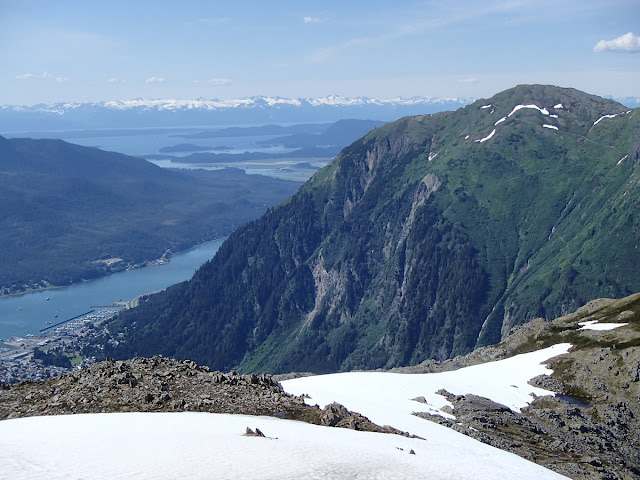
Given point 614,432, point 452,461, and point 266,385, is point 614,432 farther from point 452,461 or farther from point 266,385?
point 266,385

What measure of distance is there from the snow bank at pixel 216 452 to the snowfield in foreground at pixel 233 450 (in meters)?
0.04

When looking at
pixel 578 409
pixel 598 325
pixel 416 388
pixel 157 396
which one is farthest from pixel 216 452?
pixel 598 325

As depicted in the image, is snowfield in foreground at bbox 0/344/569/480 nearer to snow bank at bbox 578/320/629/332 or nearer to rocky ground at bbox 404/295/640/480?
rocky ground at bbox 404/295/640/480

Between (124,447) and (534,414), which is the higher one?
(124,447)

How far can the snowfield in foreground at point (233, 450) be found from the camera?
24.7 meters

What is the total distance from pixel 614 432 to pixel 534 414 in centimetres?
651

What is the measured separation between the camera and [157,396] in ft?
124

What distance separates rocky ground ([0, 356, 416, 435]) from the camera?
36.9 m

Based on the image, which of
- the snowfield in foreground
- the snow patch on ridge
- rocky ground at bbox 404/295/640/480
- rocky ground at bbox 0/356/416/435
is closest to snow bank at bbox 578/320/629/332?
rocky ground at bbox 404/295/640/480

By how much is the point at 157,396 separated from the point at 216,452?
11.7m

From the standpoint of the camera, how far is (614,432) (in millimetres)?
53500

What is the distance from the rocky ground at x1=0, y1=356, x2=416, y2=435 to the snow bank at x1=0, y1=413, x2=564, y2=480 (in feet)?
6.02

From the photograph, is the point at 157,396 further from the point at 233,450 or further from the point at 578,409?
the point at 578,409

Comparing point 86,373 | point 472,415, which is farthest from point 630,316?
point 86,373
